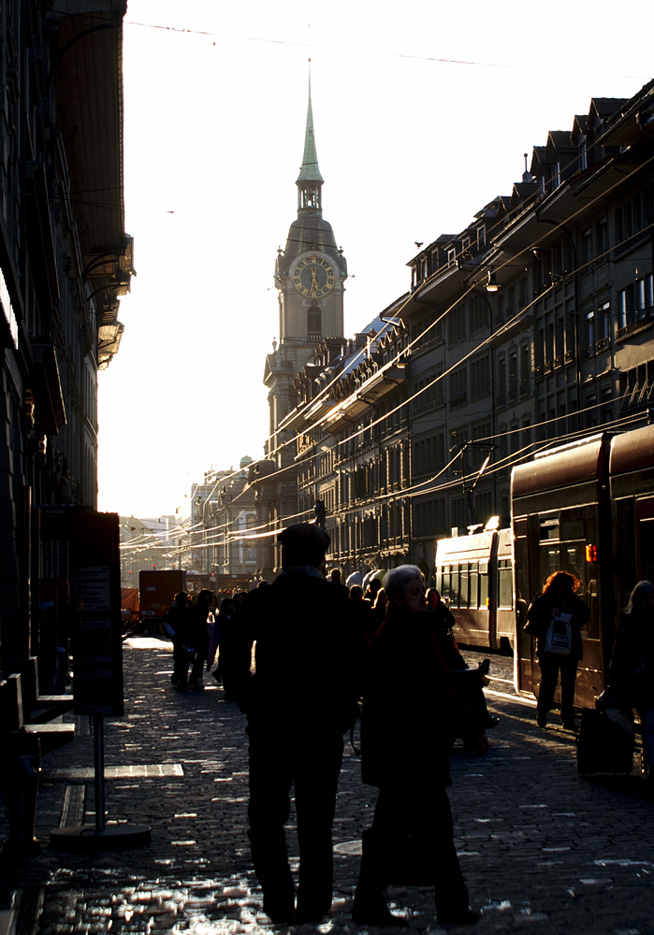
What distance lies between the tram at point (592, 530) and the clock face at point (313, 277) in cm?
12630

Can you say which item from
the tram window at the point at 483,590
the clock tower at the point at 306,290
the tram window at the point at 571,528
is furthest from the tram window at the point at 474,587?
the clock tower at the point at 306,290

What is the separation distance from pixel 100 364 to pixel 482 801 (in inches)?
2832

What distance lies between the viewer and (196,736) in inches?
631

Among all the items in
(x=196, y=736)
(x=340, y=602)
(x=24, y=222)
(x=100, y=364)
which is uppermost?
(x=100, y=364)

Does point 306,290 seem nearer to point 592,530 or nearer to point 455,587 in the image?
point 455,587

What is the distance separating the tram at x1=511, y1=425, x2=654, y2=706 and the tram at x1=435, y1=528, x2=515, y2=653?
1522 centimetres

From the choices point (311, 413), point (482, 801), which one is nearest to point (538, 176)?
point (482, 801)

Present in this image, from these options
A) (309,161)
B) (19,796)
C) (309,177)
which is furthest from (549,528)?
(309,161)

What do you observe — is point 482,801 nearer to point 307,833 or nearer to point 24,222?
A: point 307,833

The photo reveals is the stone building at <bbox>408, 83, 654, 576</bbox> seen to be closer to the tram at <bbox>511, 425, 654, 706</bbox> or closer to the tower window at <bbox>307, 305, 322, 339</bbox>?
the tram at <bbox>511, 425, 654, 706</bbox>

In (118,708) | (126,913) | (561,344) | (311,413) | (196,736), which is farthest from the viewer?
(311,413)

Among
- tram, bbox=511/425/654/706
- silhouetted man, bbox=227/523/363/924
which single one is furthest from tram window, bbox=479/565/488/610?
silhouetted man, bbox=227/523/363/924

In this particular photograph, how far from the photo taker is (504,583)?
111ft

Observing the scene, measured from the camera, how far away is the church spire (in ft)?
458
